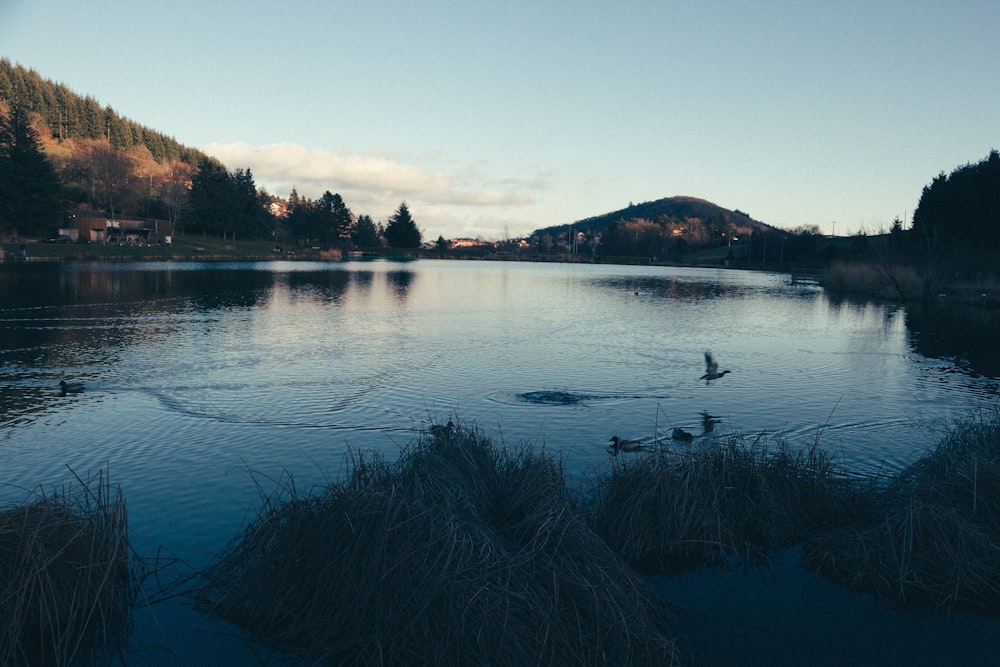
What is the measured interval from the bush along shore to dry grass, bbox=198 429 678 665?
21 millimetres

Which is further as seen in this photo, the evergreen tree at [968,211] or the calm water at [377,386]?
the evergreen tree at [968,211]

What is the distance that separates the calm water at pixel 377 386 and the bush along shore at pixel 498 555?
89 centimetres

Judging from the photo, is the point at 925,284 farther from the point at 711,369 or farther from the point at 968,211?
the point at 711,369

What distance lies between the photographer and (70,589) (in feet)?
22.1

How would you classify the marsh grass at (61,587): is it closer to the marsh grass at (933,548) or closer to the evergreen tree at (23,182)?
the marsh grass at (933,548)

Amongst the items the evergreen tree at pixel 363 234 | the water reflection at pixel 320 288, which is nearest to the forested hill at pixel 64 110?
the evergreen tree at pixel 363 234

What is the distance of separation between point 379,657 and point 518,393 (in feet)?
41.4

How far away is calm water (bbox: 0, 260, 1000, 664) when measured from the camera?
472 inches

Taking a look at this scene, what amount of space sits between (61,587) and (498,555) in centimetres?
455

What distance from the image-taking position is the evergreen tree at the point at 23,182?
8381 cm

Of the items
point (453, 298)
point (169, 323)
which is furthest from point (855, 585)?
point (453, 298)

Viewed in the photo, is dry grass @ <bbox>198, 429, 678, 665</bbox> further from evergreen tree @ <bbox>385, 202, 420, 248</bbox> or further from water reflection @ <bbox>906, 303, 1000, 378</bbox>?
evergreen tree @ <bbox>385, 202, 420, 248</bbox>

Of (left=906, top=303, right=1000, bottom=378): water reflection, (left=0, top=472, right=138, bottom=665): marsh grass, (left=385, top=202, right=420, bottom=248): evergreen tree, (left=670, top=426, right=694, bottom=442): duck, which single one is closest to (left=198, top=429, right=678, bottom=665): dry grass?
(left=0, top=472, right=138, bottom=665): marsh grass

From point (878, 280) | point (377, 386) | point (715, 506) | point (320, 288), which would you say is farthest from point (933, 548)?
point (878, 280)
